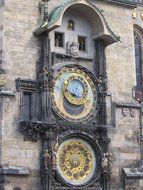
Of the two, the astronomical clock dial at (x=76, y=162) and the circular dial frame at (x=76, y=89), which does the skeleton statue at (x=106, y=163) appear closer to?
the astronomical clock dial at (x=76, y=162)

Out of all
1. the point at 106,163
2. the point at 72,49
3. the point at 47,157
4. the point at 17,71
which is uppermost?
the point at 72,49

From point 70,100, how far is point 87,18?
2944mm

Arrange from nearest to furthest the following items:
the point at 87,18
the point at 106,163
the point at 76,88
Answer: the point at 106,163, the point at 76,88, the point at 87,18

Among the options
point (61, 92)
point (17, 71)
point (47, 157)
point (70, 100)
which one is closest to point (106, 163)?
point (47, 157)

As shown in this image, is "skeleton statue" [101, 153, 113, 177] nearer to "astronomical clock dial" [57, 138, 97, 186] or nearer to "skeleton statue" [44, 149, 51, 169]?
"astronomical clock dial" [57, 138, 97, 186]

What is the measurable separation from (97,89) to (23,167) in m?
3.69

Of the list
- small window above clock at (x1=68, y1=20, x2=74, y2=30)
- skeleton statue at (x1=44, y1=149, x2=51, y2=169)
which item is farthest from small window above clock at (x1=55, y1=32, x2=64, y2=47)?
skeleton statue at (x1=44, y1=149, x2=51, y2=169)

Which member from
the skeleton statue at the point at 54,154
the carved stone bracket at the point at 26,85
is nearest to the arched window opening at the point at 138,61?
the carved stone bracket at the point at 26,85

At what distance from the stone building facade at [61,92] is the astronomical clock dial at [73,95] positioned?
4cm

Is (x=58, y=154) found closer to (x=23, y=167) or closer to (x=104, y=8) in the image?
(x=23, y=167)

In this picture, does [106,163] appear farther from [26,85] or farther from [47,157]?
[26,85]

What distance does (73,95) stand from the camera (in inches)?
695

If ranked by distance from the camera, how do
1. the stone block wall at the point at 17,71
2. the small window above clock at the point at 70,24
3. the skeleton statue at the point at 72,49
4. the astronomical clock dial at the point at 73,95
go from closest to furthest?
1. the stone block wall at the point at 17,71
2. the astronomical clock dial at the point at 73,95
3. the skeleton statue at the point at 72,49
4. the small window above clock at the point at 70,24

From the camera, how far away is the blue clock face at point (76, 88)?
17656mm
